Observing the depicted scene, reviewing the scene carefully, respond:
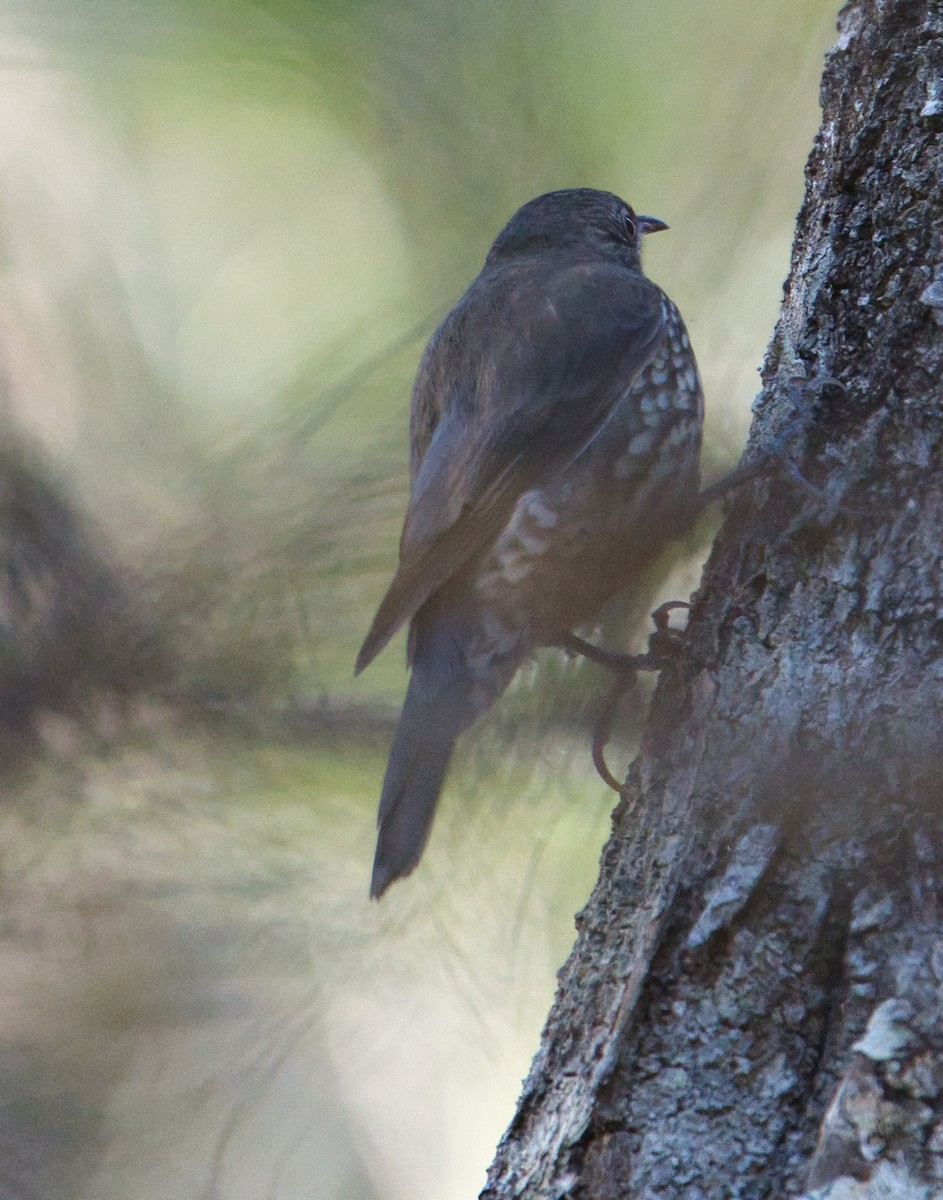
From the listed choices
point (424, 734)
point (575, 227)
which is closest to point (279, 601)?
point (424, 734)

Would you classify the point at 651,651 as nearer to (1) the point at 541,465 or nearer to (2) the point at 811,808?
(1) the point at 541,465

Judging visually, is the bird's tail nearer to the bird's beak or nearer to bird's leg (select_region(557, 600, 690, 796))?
bird's leg (select_region(557, 600, 690, 796))

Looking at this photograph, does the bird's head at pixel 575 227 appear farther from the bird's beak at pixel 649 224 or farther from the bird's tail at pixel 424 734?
the bird's tail at pixel 424 734

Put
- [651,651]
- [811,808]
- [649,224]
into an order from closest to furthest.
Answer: [811,808], [651,651], [649,224]

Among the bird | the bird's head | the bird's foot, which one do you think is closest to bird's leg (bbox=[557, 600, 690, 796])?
the bird's foot

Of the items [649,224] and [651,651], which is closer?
[651,651]

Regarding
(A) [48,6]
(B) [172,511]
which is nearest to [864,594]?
(B) [172,511]

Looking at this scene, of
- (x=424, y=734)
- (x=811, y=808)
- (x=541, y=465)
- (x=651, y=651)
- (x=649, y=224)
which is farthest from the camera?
(x=649, y=224)
